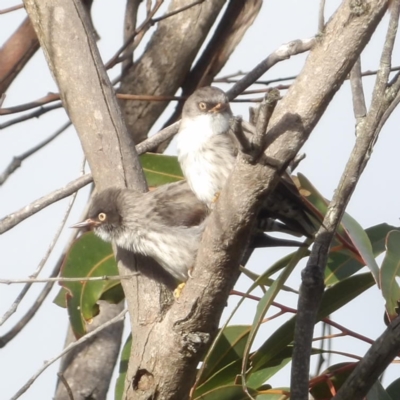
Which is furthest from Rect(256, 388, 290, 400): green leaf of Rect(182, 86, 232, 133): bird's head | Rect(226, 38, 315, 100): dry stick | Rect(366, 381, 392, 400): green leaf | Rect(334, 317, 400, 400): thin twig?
Rect(226, 38, 315, 100): dry stick

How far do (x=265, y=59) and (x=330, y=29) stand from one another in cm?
224

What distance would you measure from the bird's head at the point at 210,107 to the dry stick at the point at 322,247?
1.87m

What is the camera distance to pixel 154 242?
4.54 meters

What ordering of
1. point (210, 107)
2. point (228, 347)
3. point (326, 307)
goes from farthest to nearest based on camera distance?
point (210, 107), point (228, 347), point (326, 307)

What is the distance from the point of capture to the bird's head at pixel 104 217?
14.7 ft

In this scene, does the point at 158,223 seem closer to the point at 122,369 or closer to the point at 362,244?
the point at 122,369

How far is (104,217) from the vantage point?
4.86 meters

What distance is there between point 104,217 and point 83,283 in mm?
361

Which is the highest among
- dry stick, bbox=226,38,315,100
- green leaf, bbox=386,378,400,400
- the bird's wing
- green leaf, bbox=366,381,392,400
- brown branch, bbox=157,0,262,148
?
brown branch, bbox=157,0,262,148

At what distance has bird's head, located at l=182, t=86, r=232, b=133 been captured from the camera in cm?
522

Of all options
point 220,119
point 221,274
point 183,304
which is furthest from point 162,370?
point 220,119

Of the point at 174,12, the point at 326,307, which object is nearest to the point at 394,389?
the point at 326,307

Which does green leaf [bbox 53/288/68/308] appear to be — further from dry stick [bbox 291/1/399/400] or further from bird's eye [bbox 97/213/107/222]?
dry stick [bbox 291/1/399/400]

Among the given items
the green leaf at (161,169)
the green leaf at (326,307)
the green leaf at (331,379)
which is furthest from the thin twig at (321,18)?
the green leaf at (161,169)
